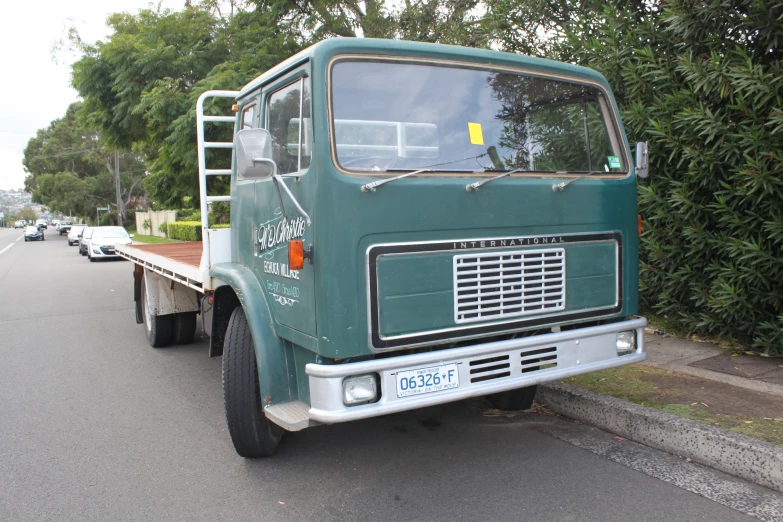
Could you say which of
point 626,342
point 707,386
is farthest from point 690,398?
point 626,342

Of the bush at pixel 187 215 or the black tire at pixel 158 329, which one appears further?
the bush at pixel 187 215

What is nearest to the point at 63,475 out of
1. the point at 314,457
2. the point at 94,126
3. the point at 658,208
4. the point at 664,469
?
the point at 314,457

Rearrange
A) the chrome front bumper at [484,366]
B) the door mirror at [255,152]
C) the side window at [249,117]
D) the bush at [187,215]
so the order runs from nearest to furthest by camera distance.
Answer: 1. the chrome front bumper at [484,366]
2. the door mirror at [255,152]
3. the side window at [249,117]
4. the bush at [187,215]

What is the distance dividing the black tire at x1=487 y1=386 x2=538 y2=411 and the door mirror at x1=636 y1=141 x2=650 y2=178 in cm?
173

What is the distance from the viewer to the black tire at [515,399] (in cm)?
480

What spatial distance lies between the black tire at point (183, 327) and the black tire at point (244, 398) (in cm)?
374

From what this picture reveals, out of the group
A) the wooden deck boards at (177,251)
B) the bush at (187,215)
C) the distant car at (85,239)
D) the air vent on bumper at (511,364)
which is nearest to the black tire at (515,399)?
the air vent on bumper at (511,364)

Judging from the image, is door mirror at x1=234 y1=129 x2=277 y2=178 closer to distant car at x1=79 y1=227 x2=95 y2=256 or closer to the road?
the road

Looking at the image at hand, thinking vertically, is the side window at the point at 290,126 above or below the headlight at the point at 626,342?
above

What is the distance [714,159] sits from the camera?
5.56 meters

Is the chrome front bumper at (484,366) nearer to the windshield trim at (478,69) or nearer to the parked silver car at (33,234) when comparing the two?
the windshield trim at (478,69)

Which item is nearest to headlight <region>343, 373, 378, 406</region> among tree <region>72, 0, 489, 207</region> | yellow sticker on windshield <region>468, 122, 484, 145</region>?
yellow sticker on windshield <region>468, 122, 484, 145</region>

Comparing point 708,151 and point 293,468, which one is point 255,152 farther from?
point 708,151

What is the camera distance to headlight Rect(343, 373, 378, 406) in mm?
3131
